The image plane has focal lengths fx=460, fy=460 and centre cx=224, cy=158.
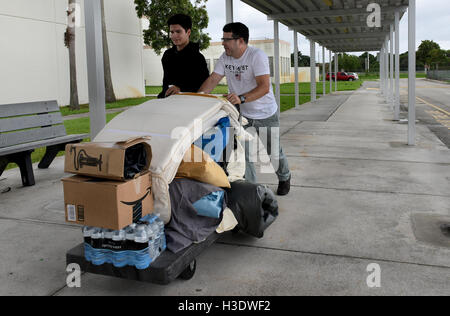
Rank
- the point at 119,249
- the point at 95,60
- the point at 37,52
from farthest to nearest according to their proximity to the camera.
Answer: the point at 37,52 < the point at 95,60 < the point at 119,249

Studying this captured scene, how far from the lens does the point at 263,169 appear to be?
7.09 meters

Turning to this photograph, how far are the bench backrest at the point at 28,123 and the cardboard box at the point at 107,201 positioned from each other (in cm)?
367

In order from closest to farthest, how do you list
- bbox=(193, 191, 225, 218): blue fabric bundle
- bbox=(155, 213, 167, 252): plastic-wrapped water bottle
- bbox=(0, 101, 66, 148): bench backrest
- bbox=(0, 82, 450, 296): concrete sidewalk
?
1. bbox=(155, 213, 167, 252): plastic-wrapped water bottle
2. bbox=(0, 82, 450, 296): concrete sidewalk
3. bbox=(193, 191, 225, 218): blue fabric bundle
4. bbox=(0, 101, 66, 148): bench backrest

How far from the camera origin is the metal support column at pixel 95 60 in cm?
492

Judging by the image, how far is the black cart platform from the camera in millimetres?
2893

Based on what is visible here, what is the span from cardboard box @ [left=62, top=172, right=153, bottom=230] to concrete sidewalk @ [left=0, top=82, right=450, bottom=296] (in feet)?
1.95

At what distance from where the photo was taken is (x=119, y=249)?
2.94 metres

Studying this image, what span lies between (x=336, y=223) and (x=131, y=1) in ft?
93.3

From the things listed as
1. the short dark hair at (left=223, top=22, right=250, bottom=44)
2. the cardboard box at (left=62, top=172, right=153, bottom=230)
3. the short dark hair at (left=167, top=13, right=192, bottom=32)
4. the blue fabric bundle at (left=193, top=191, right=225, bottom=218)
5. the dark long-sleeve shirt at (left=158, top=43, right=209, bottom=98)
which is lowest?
the blue fabric bundle at (left=193, top=191, right=225, bottom=218)

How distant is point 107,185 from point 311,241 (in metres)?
2.02

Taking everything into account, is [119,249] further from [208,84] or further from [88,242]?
[208,84]

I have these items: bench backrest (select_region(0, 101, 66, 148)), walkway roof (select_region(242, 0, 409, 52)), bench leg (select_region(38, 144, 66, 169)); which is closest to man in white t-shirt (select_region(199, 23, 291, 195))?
bench backrest (select_region(0, 101, 66, 148))

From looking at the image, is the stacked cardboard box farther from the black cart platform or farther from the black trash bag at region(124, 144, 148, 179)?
the black cart platform

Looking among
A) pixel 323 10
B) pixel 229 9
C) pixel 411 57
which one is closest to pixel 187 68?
pixel 229 9
